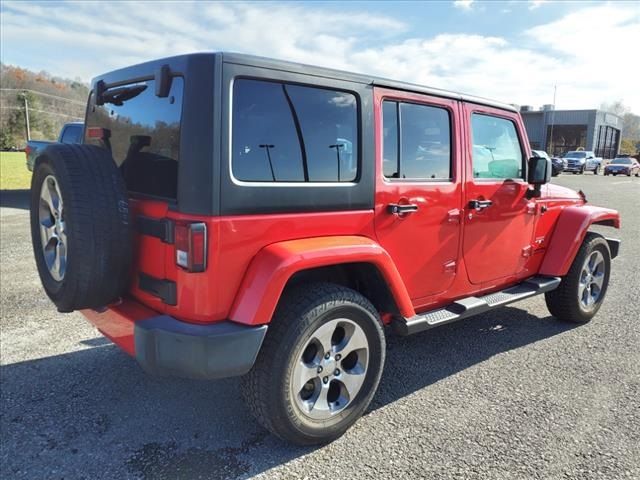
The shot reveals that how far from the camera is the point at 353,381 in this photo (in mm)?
2787

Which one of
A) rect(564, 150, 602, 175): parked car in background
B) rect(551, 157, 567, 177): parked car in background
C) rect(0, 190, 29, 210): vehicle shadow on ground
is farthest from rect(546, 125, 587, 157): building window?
rect(0, 190, 29, 210): vehicle shadow on ground

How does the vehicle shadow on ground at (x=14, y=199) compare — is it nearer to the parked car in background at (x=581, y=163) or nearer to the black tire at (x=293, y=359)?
the black tire at (x=293, y=359)

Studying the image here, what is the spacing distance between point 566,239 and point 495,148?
1.21 metres

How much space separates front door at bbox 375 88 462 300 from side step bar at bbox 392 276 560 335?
0.57ft

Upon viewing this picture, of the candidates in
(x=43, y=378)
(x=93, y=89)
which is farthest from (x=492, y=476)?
(x=93, y=89)

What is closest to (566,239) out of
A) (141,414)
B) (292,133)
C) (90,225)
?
(292,133)

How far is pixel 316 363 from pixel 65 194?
1.57 m

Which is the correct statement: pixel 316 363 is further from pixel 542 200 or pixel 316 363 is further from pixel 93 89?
pixel 542 200

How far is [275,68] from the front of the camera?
2428 millimetres

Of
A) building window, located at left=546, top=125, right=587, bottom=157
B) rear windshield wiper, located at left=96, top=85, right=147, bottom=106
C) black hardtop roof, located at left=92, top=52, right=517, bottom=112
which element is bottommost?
rear windshield wiper, located at left=96, top=85, right=147, bottom=106

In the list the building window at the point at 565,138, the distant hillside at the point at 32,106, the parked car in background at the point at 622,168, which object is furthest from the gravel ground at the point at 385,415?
the building window at the point at 565,138

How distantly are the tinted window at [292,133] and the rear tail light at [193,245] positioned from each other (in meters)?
0.33

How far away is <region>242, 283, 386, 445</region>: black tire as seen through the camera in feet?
7.96

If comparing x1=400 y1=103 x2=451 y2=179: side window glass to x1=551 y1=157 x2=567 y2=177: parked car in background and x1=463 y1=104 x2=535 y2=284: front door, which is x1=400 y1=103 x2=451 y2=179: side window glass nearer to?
x1=463 y1=104 x2=535 y2=284: front door
